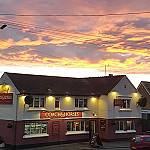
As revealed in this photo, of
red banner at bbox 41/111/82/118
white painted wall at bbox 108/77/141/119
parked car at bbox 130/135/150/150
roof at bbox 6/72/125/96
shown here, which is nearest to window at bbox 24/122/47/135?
red banner at bbox 41/111/82/118

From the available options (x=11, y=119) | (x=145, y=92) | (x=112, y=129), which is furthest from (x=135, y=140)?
(x=145, y=92)

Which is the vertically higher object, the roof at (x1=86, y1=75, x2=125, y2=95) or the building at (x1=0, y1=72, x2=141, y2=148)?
the roof at (x1=86, y1=75, x2=125, y2=95)

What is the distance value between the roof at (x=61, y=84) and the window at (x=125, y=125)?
4380 millimetres

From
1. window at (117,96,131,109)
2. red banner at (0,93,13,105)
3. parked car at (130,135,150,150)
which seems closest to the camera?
parked car at (130,135,150,150)

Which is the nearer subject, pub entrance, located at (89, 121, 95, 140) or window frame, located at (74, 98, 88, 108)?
window frame, located at (74, 98, 88, 108)

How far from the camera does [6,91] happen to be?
29.9m

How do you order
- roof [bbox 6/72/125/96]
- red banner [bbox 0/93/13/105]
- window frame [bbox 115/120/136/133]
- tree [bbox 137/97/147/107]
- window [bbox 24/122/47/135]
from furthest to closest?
tree [bbox 137/97/147/107], window frame [bbox 115/120/136/133], roof [bbox 6/72/125/96], red banner [bbox 0/93/13/105], window [bbox 24/122/47/135]

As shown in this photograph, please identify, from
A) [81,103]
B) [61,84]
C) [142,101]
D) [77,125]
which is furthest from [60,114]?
[142,101]

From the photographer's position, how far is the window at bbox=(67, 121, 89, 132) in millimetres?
31853

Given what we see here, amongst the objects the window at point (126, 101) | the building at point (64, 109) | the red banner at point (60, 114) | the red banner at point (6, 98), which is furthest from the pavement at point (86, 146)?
the red banner at point (6, 98)

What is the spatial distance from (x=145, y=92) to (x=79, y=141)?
22660 millimetres

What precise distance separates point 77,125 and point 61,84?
516 cm

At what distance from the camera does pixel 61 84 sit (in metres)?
33.3

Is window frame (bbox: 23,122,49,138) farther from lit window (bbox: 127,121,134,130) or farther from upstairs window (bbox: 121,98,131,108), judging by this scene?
lit window (bbox: 127,121,134,130)
